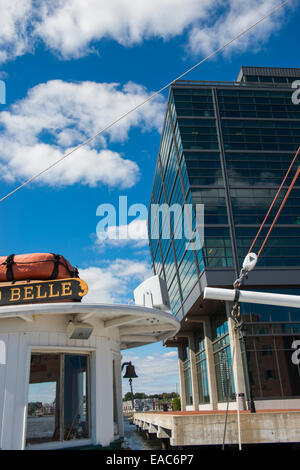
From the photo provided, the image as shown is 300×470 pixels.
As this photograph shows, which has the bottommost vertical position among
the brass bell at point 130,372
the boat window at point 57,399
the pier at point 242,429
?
the pier at point 242,429

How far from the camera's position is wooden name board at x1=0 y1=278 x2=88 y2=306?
10102 mm

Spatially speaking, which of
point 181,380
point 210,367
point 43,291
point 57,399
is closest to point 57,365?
point 57,399

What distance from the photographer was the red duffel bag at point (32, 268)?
421 inches

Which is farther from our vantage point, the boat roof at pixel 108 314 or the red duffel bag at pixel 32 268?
the red duffel bag at pixel 32 268

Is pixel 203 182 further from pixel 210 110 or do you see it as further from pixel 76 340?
pixel 76 340

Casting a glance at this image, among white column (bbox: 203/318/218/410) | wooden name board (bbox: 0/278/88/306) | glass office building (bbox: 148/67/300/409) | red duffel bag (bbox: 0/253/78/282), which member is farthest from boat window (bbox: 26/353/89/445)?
white column (bbox: 203/318/218/410)

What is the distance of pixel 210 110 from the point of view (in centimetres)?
4244

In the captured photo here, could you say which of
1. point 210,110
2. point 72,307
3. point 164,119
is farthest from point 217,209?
point 72,307

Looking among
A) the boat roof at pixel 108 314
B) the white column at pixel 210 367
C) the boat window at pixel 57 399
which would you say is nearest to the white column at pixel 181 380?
the white column at pixel 210 367

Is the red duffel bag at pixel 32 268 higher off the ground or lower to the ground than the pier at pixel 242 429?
higher

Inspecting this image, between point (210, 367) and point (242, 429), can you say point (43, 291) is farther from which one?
point (210, 367)

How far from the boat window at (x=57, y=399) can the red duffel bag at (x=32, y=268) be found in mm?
2087

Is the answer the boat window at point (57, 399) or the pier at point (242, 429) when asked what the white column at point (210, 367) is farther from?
the boat window at point (57, 399)

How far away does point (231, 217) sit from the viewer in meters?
37.5
